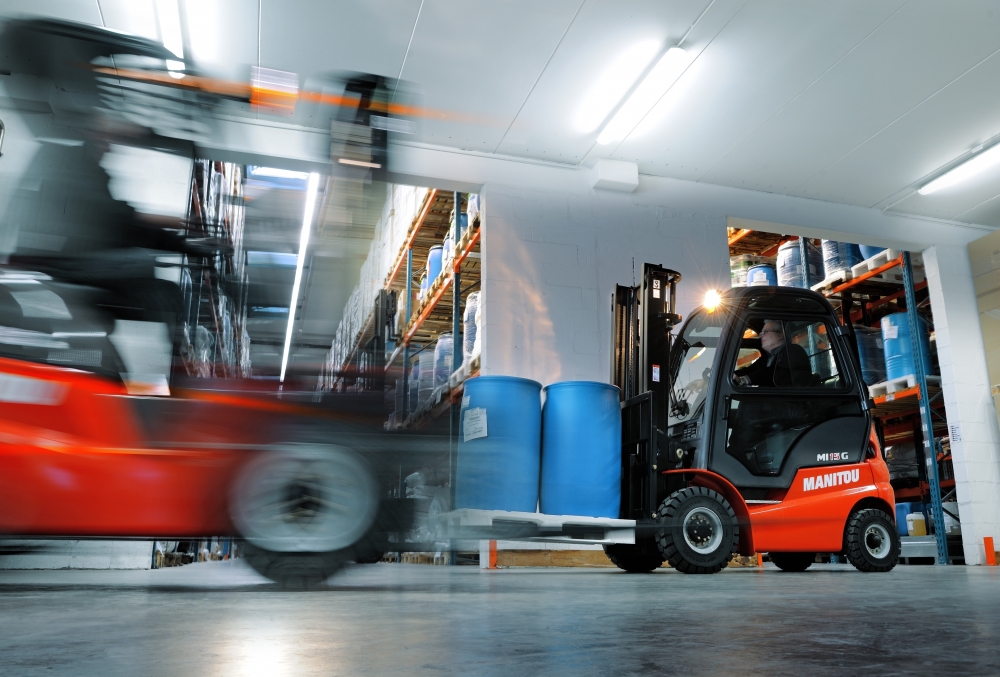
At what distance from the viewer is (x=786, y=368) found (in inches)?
215

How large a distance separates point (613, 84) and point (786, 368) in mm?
2684

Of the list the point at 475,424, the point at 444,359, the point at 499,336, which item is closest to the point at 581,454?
the point at 475,424

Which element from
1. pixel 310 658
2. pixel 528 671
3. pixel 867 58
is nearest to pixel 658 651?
pixel 528 671

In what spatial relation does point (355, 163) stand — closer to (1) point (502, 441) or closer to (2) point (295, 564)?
(2) point (295, 564)

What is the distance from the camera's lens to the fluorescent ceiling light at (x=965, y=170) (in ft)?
24.6

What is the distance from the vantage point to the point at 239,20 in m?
5.38

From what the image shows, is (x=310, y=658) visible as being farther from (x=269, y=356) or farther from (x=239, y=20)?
(x=239, y=20)

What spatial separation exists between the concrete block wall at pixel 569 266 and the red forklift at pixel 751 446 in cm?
118

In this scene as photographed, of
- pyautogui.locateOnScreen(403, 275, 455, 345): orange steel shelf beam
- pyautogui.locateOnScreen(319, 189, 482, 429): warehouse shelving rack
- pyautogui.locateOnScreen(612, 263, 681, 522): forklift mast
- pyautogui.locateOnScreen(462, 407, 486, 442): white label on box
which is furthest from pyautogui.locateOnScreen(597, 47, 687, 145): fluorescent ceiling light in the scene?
pyautogui.locateOnScreen(462, 407, 486, 442): white label on box

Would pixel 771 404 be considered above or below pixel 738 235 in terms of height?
below

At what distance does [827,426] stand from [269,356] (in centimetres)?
401

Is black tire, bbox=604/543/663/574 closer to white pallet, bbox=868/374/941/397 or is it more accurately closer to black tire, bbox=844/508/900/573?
black tire, bbox=844/508/900/573

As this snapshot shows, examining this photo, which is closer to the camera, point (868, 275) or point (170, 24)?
point (170, 24)

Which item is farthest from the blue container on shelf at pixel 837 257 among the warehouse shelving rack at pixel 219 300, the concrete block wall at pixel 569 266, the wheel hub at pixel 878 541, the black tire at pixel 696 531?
the warehouse shelving rack at pixel 219 300
